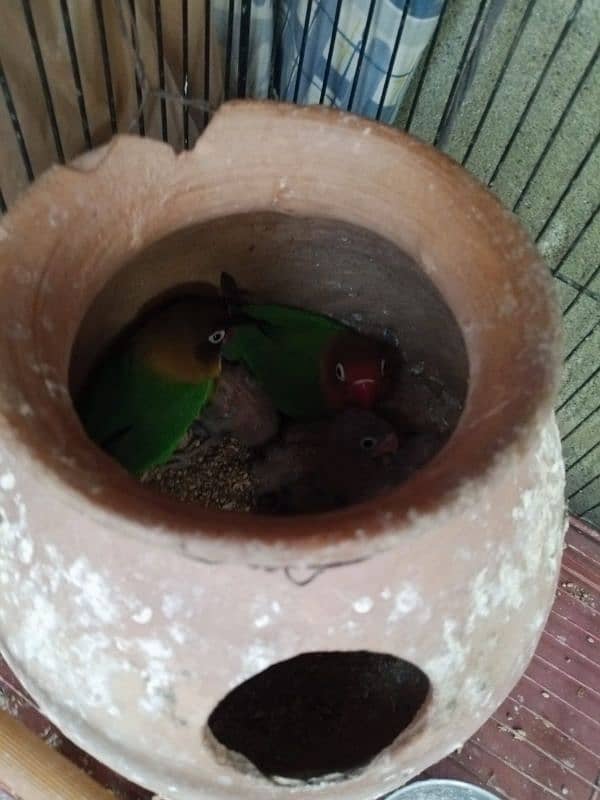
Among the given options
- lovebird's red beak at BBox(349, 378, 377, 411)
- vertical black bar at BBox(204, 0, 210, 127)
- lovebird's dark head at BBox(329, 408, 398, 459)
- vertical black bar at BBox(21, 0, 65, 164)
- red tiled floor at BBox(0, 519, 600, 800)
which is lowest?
red tiled floor at BBox(0, 519, 600, 800)

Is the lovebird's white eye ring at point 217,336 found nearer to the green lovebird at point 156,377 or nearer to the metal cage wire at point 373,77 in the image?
the green lovebird at point 156,377

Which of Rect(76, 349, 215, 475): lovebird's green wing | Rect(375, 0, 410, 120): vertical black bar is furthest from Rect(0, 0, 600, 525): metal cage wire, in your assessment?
Rect(76, 349, 215, 475): lovebird's green wing

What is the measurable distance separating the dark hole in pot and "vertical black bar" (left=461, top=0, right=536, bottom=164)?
66 centimetres

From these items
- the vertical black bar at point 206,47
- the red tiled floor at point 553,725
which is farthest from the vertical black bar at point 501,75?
the red tiled floor at point 553,725

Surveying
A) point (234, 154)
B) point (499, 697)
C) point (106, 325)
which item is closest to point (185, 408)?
point (106, 325)

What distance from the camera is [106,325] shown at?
2.82ft

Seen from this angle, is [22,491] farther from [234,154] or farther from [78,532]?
[234,154]

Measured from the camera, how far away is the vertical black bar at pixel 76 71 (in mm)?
936

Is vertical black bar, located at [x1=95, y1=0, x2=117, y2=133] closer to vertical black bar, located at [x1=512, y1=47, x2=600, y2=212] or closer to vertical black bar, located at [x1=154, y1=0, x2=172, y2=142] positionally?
vertical black bar, located at [x1=154, y1=0, x2=172, y2=142]

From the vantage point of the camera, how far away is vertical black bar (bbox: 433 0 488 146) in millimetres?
918

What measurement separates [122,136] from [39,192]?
93mm

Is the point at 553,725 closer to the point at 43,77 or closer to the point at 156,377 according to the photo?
the point at 156,377

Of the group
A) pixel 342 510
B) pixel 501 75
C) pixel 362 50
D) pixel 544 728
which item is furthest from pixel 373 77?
pixel 544 728

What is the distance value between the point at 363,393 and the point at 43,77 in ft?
1.78
